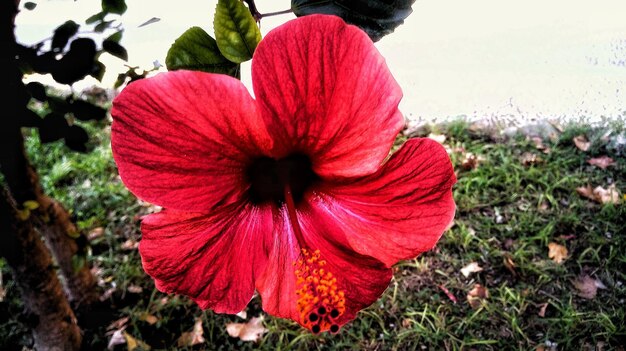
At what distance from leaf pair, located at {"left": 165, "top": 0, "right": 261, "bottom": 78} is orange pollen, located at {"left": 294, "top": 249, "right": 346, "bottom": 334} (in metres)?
0.22

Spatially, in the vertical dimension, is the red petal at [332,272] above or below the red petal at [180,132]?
below

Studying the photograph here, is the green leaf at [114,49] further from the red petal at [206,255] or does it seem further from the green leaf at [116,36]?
the red petal at [206,255]

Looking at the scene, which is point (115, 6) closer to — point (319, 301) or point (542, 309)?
point (319, 301)


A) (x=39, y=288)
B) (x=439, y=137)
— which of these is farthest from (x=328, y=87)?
(x=439, y=137)

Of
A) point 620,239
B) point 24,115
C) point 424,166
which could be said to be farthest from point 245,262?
point 620,239

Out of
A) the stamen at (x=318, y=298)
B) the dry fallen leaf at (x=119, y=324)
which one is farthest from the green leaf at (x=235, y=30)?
the dry fallen leaf at (x=119, y=324)

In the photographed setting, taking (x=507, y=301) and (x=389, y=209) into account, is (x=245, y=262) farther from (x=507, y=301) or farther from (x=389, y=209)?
(x=507, y=301)

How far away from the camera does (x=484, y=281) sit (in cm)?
257

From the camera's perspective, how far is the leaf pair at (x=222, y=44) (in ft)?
1.53

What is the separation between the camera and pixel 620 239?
8.73 feet

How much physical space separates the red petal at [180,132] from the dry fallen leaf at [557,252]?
2.63 m

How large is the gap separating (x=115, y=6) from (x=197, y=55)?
47 centimetres

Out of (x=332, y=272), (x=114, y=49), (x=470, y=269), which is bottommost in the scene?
(x=470, y=269)

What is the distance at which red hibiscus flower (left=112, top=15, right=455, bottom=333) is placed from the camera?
366 mm
